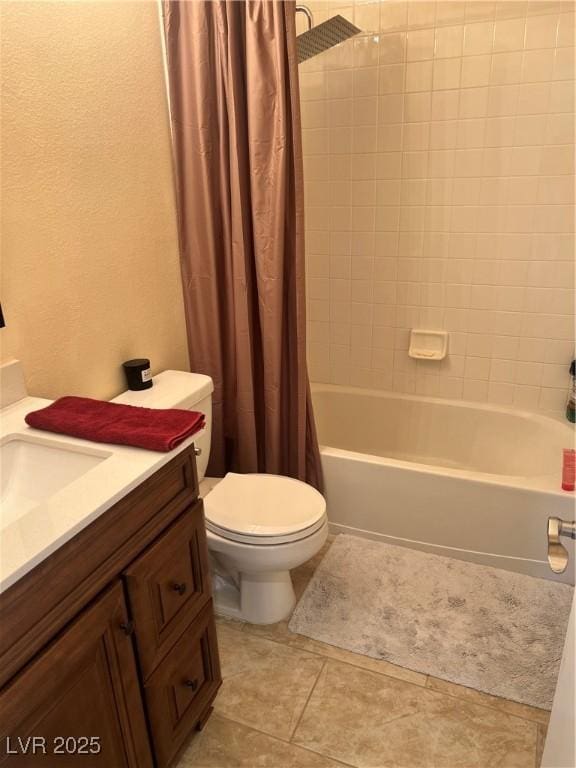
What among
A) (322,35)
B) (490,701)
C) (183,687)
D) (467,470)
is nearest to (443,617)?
(490,701)

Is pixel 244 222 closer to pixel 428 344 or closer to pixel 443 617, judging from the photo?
pixel 428 344

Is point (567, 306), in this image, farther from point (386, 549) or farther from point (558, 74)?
point (386, 549)

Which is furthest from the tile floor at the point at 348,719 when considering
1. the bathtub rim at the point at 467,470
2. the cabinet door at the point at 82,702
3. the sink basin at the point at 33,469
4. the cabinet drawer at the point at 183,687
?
the sink basin at the point at 33,469

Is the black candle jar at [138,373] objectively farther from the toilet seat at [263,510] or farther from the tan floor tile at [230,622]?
the tan floor tile at [230,622]

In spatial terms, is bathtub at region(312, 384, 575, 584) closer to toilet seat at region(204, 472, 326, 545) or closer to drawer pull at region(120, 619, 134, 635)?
toilet seat at region(204, 472, 326, 545)

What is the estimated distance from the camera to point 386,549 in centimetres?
219

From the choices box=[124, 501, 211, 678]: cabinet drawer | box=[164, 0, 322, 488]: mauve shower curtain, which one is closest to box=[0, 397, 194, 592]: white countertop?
box=[124, 501, 211, 678]: cabinet drawer

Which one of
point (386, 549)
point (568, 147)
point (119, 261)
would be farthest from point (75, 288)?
point (568, 147)

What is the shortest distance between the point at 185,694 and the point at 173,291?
1260mm

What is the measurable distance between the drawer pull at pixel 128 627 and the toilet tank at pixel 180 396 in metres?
0.62

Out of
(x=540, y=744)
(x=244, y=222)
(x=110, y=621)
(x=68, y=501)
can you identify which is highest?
(x=244, y=222)

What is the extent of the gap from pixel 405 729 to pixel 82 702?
0.92 m

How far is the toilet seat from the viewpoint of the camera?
1.63 meters

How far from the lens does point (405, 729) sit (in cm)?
148
